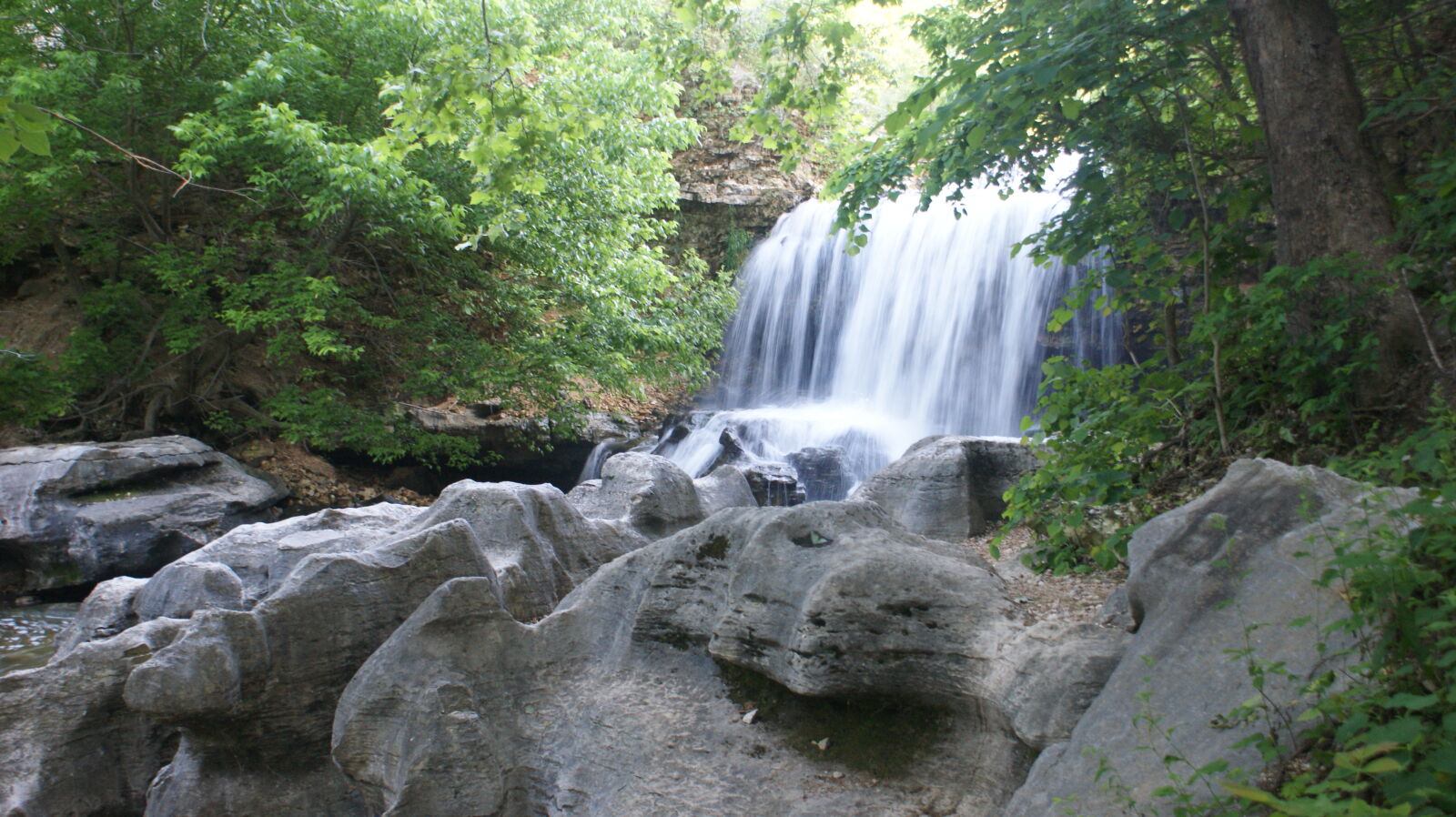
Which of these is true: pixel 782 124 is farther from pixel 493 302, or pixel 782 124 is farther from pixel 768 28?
pixel 493 302

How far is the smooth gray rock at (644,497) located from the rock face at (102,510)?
5.83 m

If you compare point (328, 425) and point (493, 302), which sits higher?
point (493, 302)

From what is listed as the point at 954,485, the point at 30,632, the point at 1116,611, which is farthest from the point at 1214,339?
the point at 30,632

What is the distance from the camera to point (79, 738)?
4.20 meters

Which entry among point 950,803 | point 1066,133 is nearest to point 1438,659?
point 950,803

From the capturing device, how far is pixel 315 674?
13.1 ft

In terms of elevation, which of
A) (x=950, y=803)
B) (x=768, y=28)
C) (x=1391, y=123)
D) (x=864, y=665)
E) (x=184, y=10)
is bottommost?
(x=950, y=803)

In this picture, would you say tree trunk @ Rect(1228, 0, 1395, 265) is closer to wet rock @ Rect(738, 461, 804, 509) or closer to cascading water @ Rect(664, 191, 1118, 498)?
wet rock @ Rect(738, 461, 804, 509)

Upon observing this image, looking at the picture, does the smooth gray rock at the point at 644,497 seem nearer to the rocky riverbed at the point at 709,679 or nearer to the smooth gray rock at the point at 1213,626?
the rocky riverbed at the point at 709,679

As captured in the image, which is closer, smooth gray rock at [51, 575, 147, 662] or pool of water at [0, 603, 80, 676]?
smooth gray rock at [51, 575, 147, 662]

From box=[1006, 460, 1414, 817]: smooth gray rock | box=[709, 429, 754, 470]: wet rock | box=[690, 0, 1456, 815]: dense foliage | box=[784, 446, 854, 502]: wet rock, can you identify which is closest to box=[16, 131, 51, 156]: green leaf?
box=[690, 0, 1456, 815]: dense foliage

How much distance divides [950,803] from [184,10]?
13.6 meters

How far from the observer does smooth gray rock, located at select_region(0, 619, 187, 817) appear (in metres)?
4.07

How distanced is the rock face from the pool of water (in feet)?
1.60
